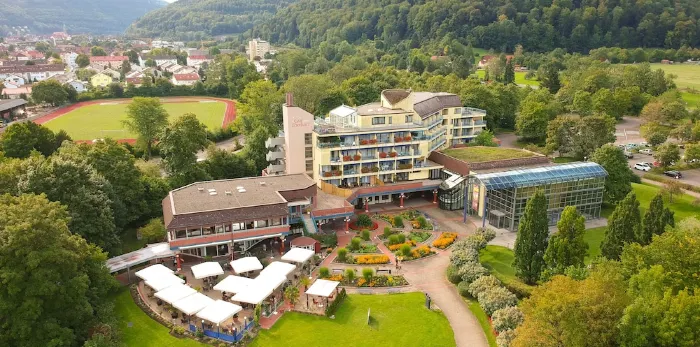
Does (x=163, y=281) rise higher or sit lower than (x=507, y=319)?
higher

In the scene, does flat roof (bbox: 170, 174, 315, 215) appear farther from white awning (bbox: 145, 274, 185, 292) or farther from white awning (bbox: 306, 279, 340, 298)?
white awning (bbox: 306, 279, 340, 298)

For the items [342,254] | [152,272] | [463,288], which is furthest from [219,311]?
[463,288]

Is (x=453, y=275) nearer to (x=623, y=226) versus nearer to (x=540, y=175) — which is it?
(x=623, y=226)

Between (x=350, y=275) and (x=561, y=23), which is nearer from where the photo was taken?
(x=350, y=275)

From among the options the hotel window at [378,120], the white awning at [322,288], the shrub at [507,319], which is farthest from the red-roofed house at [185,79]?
the shrub at [507,319]

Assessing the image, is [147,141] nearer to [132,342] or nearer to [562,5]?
[132,342]

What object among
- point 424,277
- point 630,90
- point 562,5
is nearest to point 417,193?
point 424,277
